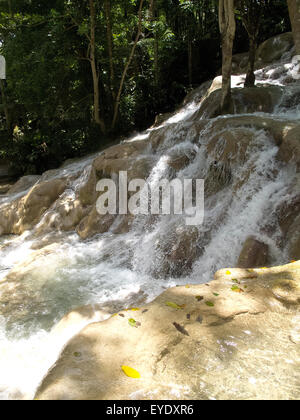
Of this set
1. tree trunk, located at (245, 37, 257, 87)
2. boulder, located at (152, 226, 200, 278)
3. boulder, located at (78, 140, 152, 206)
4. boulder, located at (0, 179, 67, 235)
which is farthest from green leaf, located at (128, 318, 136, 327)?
tree trunk, located at (245, 37, 257, 87)

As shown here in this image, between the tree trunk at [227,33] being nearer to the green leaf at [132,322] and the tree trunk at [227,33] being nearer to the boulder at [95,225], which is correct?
the boulder at [95,225]

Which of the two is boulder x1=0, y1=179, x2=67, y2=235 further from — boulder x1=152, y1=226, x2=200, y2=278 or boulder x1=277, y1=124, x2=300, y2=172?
boulder x1=277, y1=124, x2=300, y2=172

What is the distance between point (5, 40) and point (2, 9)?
313 centimetres

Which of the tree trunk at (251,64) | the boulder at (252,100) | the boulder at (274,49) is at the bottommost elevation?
the boulder at (252,100)

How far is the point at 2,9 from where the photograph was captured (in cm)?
1211

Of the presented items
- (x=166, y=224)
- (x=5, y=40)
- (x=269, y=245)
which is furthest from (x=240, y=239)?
(x=5, y=40)

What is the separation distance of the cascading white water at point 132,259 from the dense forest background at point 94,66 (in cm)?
645

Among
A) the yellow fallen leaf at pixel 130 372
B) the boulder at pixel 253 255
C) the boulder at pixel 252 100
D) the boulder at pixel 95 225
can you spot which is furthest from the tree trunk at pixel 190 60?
the yellow fallen leaf at pixel 130 372

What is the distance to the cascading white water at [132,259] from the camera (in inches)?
128

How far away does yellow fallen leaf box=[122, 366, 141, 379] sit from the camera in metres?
1.52

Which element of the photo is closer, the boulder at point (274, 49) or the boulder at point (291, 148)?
the boulder at point (291, 148)

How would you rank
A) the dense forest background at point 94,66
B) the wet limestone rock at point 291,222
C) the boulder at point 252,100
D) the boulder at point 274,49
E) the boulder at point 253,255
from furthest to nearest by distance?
the boulder at point 274,49 < the dense forest background at point 94,66 < the boulder at point 252,100 < the boulder at point 253,255 < the wet limestone rock at point 291,222

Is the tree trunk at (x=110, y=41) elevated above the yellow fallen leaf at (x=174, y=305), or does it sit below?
above


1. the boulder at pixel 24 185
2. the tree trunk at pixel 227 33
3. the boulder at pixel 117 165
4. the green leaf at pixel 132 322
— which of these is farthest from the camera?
the boulder at pixel 24 185
